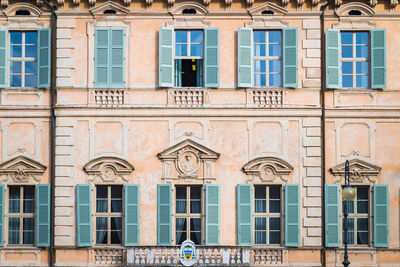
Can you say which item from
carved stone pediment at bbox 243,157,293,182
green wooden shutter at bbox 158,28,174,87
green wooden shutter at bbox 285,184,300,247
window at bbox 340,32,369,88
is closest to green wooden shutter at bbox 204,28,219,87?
green wooden shutter at bbox 158,28,174,87

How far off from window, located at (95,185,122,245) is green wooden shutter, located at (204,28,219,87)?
486 cm

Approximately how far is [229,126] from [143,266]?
5300mm

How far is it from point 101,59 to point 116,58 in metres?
0.50

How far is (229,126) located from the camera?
23.8m

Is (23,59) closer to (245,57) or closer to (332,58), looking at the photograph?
(245,57)

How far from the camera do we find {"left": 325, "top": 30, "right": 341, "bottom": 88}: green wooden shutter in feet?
78.3

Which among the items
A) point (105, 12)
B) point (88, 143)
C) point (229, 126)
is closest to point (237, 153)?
point (229, 126)

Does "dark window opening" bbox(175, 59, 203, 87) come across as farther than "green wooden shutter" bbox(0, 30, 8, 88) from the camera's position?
Yes

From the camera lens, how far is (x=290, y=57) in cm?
2389

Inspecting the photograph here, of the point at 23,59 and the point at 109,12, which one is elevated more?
the point at 109,12

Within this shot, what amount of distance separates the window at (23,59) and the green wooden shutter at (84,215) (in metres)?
4.01

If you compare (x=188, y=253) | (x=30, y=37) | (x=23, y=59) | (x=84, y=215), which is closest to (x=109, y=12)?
(x=30, y=37)

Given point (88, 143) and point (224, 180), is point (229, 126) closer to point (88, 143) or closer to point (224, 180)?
point (224, 180)

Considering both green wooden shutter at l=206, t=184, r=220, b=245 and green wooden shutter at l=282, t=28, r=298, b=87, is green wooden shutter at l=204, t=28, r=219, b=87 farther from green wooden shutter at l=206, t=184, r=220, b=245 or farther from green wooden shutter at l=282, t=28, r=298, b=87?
green wooden shutter at l=206, t=184, r=220, b=245
